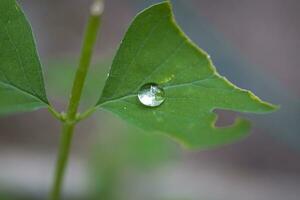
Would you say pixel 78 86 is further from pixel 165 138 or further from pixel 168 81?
pixel 165 138

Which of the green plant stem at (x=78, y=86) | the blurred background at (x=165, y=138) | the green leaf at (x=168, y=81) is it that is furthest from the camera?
the blurred background at (x=165, y=138)

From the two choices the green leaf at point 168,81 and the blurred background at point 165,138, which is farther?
the blurred background at point 165,138

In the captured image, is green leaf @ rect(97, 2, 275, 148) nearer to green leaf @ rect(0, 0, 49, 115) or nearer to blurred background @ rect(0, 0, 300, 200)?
green leaf @ rect(0, 0, 49, 115)

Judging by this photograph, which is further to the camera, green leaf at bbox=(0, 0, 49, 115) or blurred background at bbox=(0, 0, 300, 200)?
blurred background at bbox=(0, 0, 300, 200)

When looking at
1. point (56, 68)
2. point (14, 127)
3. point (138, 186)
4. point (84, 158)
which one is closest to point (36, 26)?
point (14, 127)

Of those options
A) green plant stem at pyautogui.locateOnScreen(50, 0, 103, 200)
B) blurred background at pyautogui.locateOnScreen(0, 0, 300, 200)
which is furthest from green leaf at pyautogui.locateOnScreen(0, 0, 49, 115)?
blurred background at pyautogui.locateOnScreen(0, 0, 300, 200)

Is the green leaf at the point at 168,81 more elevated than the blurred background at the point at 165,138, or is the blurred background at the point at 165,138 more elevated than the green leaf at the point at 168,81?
the blurred background at the point at 165,138

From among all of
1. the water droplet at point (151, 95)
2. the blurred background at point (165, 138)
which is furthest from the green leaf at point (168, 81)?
the blurred background at point (165, 138)

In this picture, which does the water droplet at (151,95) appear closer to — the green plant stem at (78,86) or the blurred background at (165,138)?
the green plant stem at (78,86)

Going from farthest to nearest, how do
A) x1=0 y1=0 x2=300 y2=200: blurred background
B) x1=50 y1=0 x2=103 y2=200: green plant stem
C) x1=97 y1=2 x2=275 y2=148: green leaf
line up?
x1=0 y1=0 x2=300 y2=200: blurred background → x1=97 y1=2 x2=275 y2=148: green leaf → x1=50 y1=0 x2=103 y2=200: green plant stem

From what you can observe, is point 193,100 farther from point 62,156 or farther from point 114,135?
point 114,135
